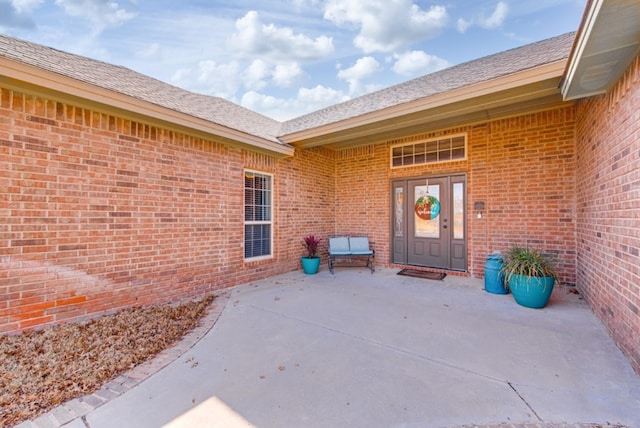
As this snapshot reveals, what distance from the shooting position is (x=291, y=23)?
619 centimetres

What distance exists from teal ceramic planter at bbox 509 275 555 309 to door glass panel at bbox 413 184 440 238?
7.77 feet

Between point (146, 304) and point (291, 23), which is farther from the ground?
point (291, 23)

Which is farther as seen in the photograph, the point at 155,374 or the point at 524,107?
the point at 524,107

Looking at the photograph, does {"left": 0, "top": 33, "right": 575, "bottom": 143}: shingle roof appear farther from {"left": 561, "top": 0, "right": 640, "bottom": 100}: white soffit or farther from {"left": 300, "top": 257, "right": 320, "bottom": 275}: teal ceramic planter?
{"left": 300, "top": 257, "right": 320, "bottom": 275}: teal ceramic planter

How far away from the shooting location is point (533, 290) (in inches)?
152

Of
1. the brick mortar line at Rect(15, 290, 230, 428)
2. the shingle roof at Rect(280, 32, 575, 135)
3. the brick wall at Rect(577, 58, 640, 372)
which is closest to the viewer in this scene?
the brick mortar line at Rect(15, 290, 230, 428)

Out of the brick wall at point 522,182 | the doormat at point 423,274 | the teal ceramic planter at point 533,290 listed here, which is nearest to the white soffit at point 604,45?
the brick wall at point 522,182

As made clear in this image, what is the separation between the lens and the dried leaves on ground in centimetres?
201

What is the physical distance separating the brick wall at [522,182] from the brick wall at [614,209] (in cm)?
64

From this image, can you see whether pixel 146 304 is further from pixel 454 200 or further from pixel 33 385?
pixel 454 200

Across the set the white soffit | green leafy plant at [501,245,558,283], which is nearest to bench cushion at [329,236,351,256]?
green leafy plant at [501,245,558,283]

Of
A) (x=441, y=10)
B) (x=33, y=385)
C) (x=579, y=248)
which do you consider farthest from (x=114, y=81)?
(x=579, y=248)

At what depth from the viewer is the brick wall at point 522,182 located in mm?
4875

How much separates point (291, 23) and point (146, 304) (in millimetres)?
6384
